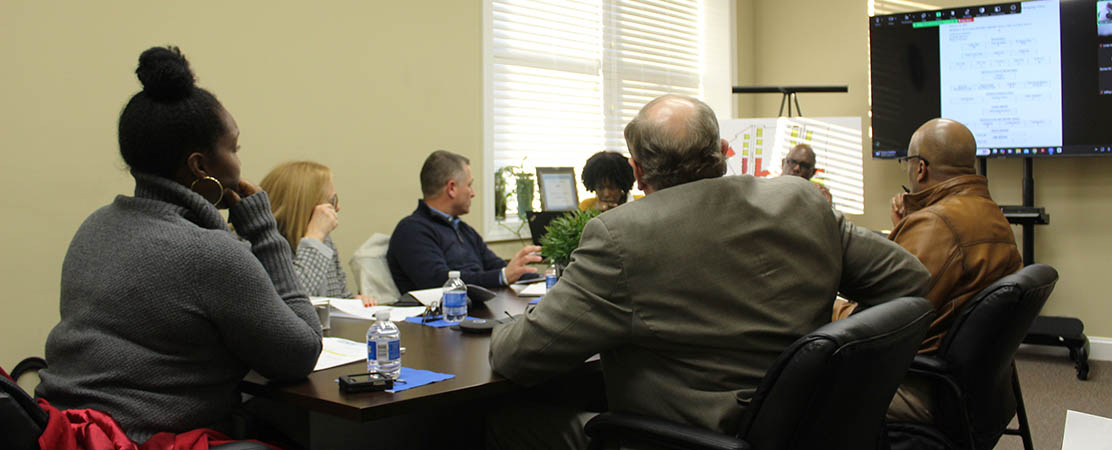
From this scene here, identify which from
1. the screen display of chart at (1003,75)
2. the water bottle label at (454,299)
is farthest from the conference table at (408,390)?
the screen display of chart at (1003,75)

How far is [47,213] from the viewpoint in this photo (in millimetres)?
3111

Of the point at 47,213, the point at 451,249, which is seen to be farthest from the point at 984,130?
the point at 47,213

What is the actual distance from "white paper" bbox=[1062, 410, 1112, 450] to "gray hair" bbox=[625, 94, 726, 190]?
804 millimetres

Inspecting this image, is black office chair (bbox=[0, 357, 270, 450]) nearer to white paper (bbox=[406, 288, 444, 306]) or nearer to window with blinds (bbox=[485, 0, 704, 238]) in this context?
white paper (bbox=[406, 288, 444, 306])

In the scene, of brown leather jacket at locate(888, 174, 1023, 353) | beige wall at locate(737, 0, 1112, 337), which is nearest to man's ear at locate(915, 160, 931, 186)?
brown leather jacket at locate(888, 174, 1023, 353)

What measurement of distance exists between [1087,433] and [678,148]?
2.82 ft

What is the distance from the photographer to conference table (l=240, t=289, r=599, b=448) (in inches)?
59.8

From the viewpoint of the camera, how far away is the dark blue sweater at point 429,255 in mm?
3285

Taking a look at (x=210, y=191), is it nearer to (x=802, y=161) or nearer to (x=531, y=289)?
(x=531, y=289)

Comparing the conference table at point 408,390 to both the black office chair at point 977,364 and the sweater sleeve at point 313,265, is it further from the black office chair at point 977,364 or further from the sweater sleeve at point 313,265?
the black office chair at point 977,364

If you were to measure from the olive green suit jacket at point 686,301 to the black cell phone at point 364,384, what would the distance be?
25cm

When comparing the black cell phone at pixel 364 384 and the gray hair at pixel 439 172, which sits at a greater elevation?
the gray hair at pixel 439 172

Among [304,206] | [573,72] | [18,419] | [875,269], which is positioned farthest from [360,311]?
[573,72]

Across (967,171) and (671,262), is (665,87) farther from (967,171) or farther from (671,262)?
(671,262)
